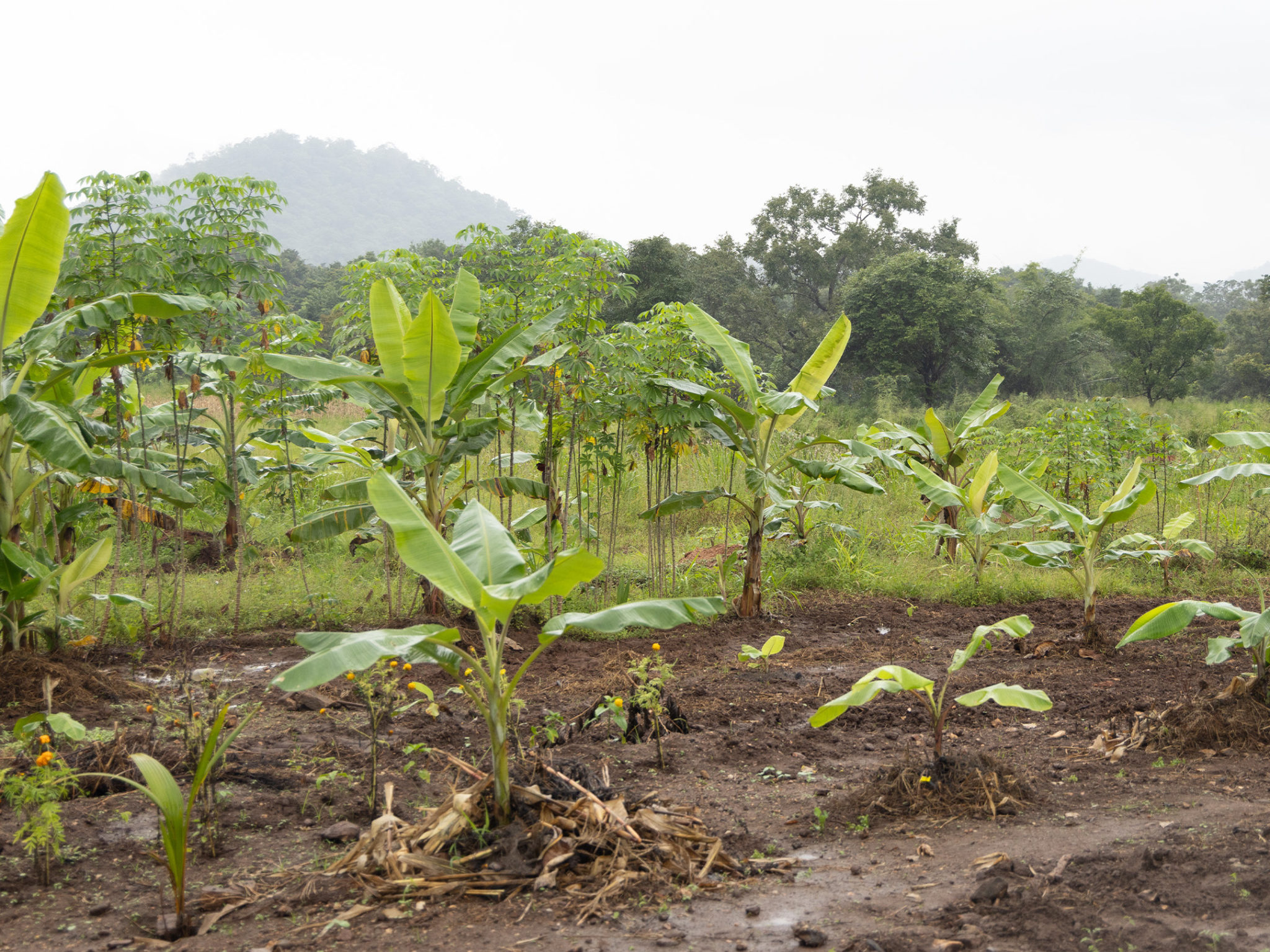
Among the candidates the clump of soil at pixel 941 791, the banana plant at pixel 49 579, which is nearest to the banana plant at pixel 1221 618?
the clump of soil at pixel 941 791

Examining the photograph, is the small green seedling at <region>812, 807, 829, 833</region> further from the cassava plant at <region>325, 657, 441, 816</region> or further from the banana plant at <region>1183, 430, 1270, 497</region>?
the banana plant at <region>1183, 430, 1270, 497</region>

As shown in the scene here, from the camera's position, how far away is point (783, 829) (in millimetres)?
3463

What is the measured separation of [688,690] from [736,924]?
2842 mm

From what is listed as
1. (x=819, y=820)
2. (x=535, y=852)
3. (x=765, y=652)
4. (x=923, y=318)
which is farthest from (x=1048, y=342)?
(x=535, y=852)

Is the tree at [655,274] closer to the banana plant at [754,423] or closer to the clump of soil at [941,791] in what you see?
the banana plant at [754,423]

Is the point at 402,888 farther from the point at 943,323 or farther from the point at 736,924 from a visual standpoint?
the point at 943,323

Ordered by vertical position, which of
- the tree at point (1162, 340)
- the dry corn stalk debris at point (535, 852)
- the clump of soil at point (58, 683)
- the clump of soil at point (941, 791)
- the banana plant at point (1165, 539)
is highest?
the tree at point (1162, 340)

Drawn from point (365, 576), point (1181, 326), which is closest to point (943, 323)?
point (1181, 326)

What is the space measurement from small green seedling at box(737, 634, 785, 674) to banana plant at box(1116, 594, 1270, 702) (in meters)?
1.78

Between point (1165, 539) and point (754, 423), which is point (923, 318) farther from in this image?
point (754, 423)

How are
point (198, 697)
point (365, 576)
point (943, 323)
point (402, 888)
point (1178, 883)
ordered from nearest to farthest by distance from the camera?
point (1178, 883) → point (402, 888) → point (198, 697) → point (365, 576) → point (943, 323)

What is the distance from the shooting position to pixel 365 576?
8.54 m

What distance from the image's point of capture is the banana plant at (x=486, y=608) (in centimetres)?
276

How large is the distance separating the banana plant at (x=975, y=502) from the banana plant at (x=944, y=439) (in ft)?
1.94
